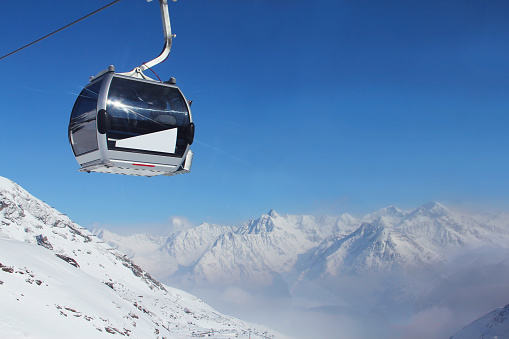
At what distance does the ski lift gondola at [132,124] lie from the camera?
1011 centimetres

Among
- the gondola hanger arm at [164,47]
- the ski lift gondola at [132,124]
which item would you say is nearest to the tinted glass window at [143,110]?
the ski lift gondola at [132,124]

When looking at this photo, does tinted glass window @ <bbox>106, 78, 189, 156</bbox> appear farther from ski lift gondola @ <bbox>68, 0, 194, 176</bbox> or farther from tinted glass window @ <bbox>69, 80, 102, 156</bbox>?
tinted glass window @ <bbox>69, 80, 102, 156</bbox>

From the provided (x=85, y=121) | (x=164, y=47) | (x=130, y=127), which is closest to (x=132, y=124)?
(x=130, y=127)

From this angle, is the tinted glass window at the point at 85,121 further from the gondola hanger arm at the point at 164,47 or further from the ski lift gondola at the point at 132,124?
the gondola hanger arm at the point at 164,47

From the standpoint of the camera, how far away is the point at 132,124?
10414mm

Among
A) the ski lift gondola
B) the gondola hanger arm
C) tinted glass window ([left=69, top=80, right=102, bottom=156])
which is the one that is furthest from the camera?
tinted glass window ([left=69, top=80, right=102, bottom=156])

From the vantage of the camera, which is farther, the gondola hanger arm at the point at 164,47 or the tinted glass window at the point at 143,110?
the tinted glass window at the point at 143,110

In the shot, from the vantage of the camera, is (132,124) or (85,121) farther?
(85,121)

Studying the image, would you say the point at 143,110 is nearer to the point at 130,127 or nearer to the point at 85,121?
the point at 130,127

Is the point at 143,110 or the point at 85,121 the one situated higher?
the point at 143,110

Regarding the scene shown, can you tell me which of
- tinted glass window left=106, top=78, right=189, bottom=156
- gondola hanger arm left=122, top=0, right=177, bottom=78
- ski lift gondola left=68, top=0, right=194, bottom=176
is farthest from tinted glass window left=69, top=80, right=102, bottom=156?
gondola hanger arm left=122, top=0, right=177, bottom=78

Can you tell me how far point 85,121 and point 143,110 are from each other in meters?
1.57

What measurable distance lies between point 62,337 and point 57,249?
86.8 m

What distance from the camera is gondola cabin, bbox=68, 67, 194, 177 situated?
33.2 ft
